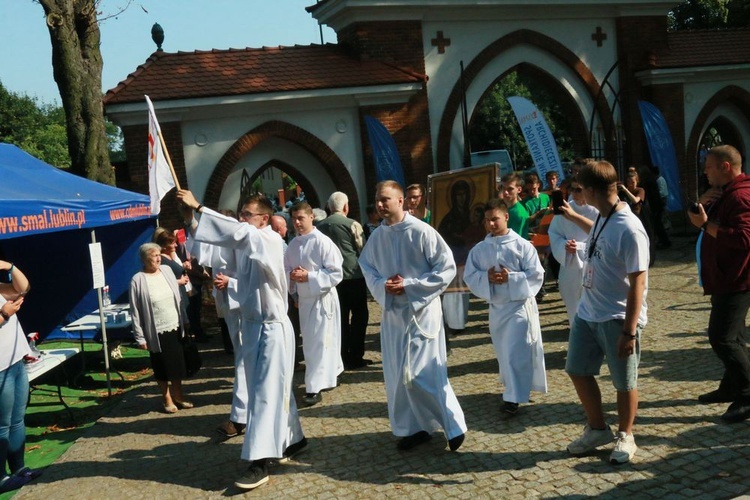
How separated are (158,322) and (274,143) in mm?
8087

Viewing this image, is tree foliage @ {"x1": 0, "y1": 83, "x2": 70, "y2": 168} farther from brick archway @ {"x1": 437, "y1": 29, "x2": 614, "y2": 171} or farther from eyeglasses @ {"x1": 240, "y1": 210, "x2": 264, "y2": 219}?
eyeglasses @ {"x1": 240, "y1": 210, "x2": 264, "y2": 219}

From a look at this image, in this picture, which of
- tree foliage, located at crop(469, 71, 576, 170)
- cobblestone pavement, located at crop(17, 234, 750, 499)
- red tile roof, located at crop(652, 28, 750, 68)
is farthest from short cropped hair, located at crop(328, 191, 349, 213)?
tree foliage, located at crop(469, 71, 576, 170)

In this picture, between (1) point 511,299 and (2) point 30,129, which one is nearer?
(1) point 511,299

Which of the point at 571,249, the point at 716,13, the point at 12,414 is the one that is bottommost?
the point at 12,414

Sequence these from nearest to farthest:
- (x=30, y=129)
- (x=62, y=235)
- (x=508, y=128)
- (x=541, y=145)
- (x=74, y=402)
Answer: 1. (x=74, y=402)
2. (x=62, y=235)
3. (x=541, y=145)
4. (x=508, y=128)
5. (x=30, y=129)

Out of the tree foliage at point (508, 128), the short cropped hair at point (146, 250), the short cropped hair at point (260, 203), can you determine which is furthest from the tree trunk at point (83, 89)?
the tree foliage at point (508, 128)

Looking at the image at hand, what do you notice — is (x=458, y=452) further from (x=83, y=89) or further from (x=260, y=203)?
(x=83, y=89)

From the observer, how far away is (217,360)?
9.97 meters

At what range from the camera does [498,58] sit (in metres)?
17.1

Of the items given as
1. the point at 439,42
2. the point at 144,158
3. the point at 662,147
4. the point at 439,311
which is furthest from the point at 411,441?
the point at 662,147

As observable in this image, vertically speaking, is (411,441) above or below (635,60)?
below

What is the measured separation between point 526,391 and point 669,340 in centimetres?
290

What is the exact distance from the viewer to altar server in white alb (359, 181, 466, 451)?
18.7ft

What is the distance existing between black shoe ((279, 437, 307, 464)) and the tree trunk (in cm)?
744
